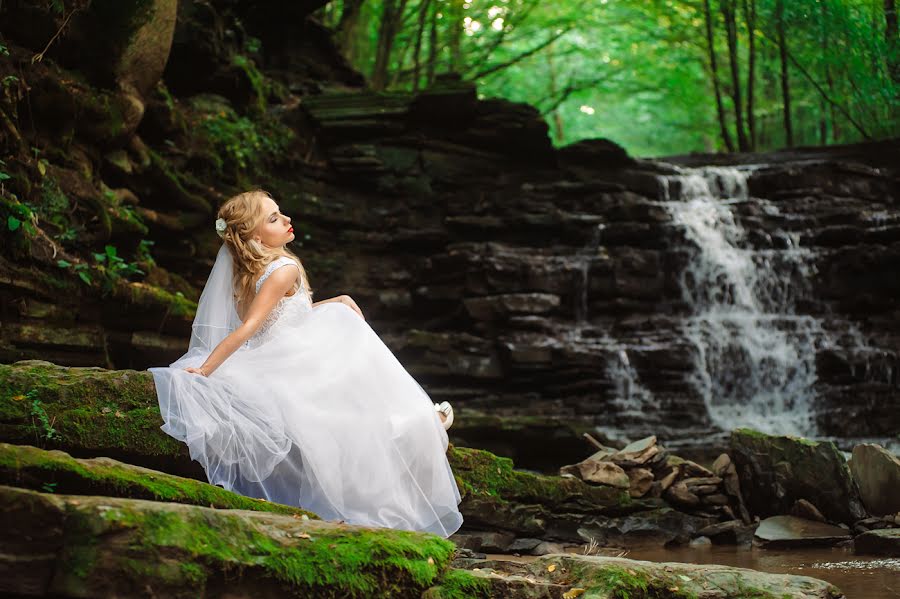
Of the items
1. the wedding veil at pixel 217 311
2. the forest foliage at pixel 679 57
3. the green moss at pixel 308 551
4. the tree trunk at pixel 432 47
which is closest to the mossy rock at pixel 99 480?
the green moss at pixel 308 551

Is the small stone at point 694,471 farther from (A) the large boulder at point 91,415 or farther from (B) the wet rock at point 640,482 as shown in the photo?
(A) the large boulder at point 91,415

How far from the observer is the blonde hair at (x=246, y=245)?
4.68 m

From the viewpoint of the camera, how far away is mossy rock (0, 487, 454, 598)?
2648mm

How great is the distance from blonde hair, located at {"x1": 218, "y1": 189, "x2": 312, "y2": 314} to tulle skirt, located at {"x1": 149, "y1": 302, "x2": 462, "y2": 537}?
505 mm

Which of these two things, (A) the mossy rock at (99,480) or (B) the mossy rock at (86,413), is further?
(B) the mossy rock at (86,413)

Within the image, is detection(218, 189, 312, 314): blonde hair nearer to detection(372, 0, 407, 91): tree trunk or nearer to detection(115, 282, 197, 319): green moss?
detection(115, 282, 197, 319): green moss

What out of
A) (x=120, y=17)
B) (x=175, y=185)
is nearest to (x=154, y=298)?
(x=175, y=185)

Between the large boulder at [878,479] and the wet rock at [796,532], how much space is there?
0.62 m

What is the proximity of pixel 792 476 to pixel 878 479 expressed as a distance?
72cm

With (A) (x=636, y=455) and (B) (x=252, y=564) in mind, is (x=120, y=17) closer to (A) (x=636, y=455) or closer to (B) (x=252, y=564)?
(A) (x=636, y=455)

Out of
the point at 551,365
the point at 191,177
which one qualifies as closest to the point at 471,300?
the point at 551,365

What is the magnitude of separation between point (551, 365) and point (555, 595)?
28.1ft

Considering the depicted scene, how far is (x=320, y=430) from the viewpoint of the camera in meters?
3.95

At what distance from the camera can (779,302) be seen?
13219 mm
